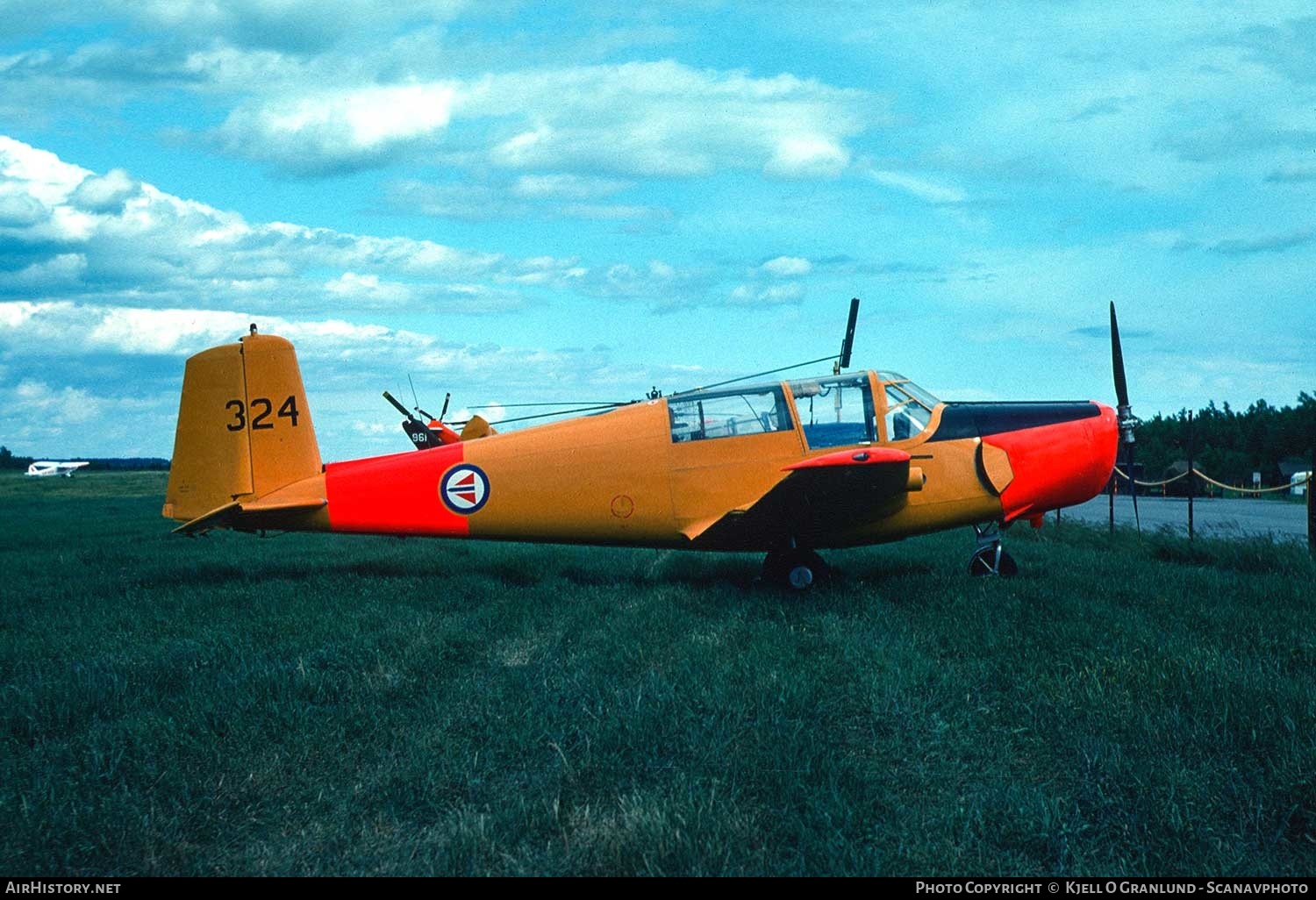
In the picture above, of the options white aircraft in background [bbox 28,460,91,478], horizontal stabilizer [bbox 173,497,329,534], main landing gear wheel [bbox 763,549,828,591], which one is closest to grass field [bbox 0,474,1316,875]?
main landing gear wheel [bbox 763,549,828,591]

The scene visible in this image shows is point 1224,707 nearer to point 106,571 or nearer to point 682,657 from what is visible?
point 682,657

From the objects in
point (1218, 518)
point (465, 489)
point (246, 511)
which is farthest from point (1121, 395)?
point (1218, 518)

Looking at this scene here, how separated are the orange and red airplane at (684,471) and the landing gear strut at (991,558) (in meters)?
0.02

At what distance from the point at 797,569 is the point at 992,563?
240 cm

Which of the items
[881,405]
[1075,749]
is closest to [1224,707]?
[1075,749]

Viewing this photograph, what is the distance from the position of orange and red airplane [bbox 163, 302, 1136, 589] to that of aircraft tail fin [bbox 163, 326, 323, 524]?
2cm

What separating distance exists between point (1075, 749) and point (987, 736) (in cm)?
43

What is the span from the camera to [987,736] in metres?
4.67

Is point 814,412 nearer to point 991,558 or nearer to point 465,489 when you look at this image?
point 991,558

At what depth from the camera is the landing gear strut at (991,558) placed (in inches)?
401

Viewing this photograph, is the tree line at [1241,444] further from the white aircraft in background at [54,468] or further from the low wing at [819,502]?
the white aircraft in background at [54,468]

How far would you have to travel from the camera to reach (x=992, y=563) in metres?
10.2

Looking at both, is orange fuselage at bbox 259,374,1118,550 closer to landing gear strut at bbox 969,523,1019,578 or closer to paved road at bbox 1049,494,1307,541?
landing gear strut at bbox 969,523,1019,578

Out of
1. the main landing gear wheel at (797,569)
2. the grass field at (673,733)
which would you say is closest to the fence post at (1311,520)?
the grass field at (673,733)
